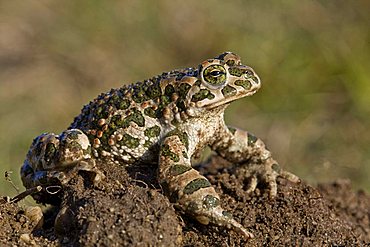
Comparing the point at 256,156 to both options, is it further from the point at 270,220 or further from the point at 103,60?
the point at 103,60

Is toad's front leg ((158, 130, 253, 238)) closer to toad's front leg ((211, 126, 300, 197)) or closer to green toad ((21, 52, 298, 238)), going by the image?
green toad ((21, 52, 298, 238))

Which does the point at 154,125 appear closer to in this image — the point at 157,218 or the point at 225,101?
the point at 225,101

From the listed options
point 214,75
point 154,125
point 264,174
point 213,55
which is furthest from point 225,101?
point 213,55

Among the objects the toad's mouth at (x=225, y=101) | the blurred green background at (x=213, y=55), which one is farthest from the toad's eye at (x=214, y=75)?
the blurred green background at (x=213, y=55)

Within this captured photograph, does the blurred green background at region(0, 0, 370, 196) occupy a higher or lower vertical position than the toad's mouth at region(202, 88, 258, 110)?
higher

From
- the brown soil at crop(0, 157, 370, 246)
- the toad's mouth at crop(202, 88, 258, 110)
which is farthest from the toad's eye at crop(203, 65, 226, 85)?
the brown soil at crop(0, 157, 370, 246)

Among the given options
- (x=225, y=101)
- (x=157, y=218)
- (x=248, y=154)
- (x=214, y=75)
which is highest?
(x=214, y=75)

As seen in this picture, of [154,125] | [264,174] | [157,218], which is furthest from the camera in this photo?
[264,174]
